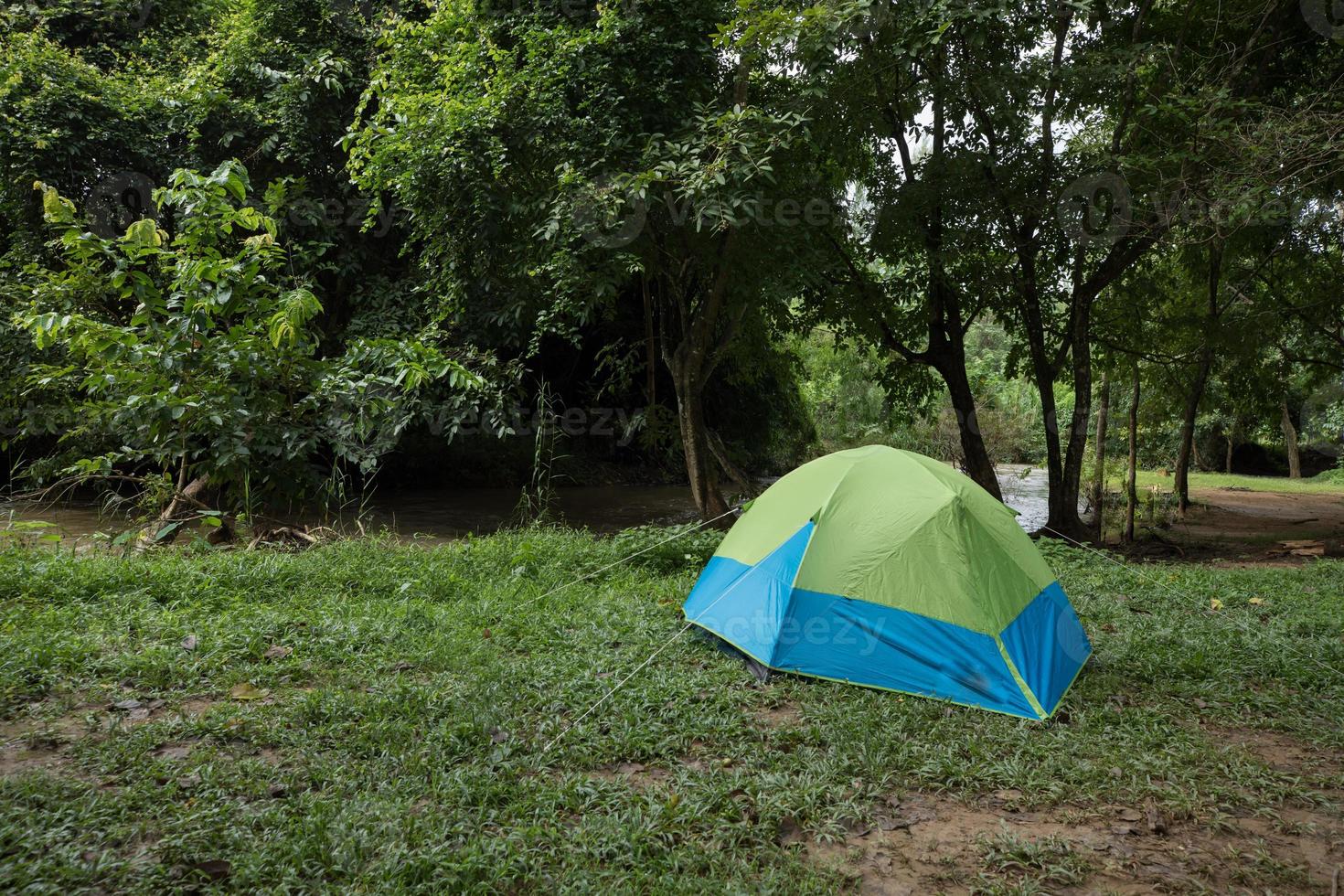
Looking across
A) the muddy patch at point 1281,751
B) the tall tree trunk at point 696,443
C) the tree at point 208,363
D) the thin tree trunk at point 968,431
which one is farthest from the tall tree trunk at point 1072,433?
the tree at point 208,363

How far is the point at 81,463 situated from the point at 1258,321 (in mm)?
12042

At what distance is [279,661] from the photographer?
13.8 ft

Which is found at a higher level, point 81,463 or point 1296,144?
point 1296,144

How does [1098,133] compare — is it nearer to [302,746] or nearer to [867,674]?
[867,674]

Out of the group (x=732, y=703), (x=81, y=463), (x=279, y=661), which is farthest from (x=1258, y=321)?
(x=81, y=463)

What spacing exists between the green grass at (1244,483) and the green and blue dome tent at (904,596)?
575 inches

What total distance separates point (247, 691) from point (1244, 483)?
22474 mm

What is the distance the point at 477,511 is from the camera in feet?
40.9

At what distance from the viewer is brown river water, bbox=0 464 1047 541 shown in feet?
31.8

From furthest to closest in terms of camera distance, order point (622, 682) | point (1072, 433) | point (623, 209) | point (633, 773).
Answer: point (1072, 433) → point (623, 209) → point (622, 682) → point (633, 773)

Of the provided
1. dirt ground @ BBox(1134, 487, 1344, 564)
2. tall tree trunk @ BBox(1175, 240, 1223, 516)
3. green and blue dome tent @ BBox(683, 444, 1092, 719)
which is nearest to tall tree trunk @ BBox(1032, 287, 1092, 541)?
tall tree trunk @ BBox(1175, 240, 1223, 516)

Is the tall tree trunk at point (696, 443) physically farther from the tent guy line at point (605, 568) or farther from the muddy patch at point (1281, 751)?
the muddy patch at point (1281, 751)

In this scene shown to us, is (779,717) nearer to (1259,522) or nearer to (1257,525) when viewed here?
(1257,525)

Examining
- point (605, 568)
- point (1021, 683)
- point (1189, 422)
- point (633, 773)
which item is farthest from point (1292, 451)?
point (633, 773)
